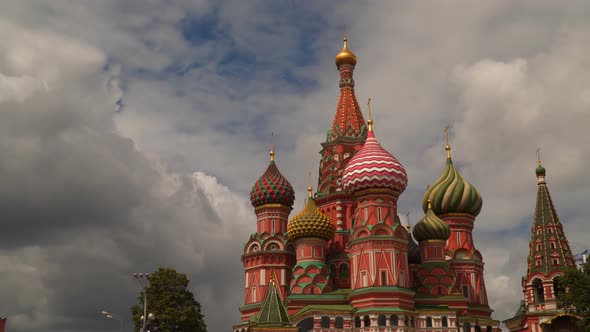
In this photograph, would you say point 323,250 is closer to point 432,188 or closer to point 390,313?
point 390,313

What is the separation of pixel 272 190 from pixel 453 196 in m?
13.6

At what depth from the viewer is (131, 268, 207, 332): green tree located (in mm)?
43069

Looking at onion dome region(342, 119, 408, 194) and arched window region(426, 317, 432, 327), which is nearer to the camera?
arched window region(426, 317, 432, 327)

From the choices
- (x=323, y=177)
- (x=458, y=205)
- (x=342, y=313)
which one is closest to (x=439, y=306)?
(x=342, y=313)

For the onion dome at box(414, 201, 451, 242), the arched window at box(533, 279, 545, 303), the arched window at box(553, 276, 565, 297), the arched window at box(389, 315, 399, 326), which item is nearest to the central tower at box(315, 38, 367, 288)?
the onion dome at box(414, 201, 451, 242)

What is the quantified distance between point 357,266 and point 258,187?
12.2 meters

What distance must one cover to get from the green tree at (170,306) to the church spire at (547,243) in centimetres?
2322

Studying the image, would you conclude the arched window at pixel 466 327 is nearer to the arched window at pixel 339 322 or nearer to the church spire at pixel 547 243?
the church spire at pixel 547 243

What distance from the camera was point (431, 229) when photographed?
4634 cm

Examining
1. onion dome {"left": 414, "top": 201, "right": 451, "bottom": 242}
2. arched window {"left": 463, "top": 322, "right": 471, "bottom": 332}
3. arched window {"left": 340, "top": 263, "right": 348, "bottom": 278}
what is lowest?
arched window {"left": 463, "top": 322, "right": 471, "bottom": 332}

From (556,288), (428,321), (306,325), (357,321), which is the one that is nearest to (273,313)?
(306,325)

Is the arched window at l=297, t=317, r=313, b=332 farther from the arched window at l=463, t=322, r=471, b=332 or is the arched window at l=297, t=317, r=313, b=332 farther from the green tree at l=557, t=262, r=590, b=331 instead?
the green tree at l=557, t=262, r=590, b=331

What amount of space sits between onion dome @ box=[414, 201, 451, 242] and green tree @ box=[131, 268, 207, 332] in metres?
15.9

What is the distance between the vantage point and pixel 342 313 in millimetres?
41219
